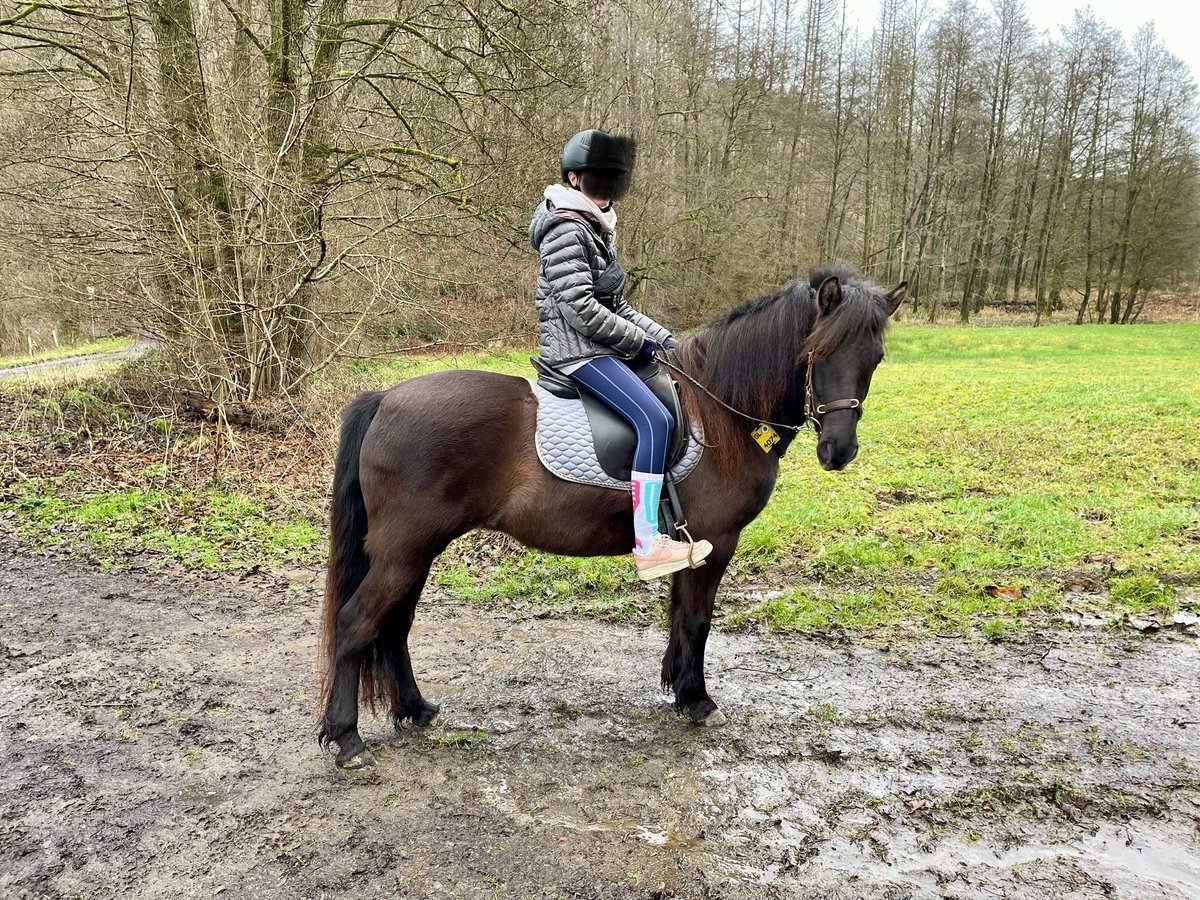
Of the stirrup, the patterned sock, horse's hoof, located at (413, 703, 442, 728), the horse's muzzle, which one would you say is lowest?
horse's hoof, located at (413, 703, 442, 728)

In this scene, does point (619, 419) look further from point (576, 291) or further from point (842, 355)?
point (842, 355)

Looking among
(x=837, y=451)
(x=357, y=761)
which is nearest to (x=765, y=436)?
(x=837, y=451)

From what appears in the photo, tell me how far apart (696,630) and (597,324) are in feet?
5.59

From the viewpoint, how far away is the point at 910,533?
647cm

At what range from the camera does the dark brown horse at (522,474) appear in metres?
3.37

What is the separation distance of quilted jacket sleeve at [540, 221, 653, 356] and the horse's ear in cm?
90

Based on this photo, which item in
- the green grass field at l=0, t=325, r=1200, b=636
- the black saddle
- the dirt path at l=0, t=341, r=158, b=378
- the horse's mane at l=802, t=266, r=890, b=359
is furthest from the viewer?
the dirt path at l=0, t=341, r=158, b=378

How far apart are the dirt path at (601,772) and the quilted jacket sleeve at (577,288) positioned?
207cm

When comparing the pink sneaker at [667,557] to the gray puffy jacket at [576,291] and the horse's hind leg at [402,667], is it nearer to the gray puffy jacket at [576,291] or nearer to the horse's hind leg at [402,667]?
the gray puffy jacket at [576,291]

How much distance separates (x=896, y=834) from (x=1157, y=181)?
37.9m

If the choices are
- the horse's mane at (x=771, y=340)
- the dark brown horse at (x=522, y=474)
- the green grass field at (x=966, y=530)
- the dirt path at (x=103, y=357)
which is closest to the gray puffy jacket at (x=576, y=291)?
the dark brown horse at (x=522, y=474)

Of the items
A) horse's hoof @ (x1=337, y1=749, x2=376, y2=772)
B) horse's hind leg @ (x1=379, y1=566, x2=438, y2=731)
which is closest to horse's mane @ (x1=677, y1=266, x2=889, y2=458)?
horse's hind leg @ (x1=379, y1=566, x2=438, y2=731)

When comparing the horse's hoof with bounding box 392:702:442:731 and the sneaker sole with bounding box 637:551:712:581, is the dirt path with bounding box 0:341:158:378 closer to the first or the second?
the horse's hoof with bounding box 392:702:442:731

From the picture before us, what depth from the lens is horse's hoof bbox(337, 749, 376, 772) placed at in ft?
11.0
